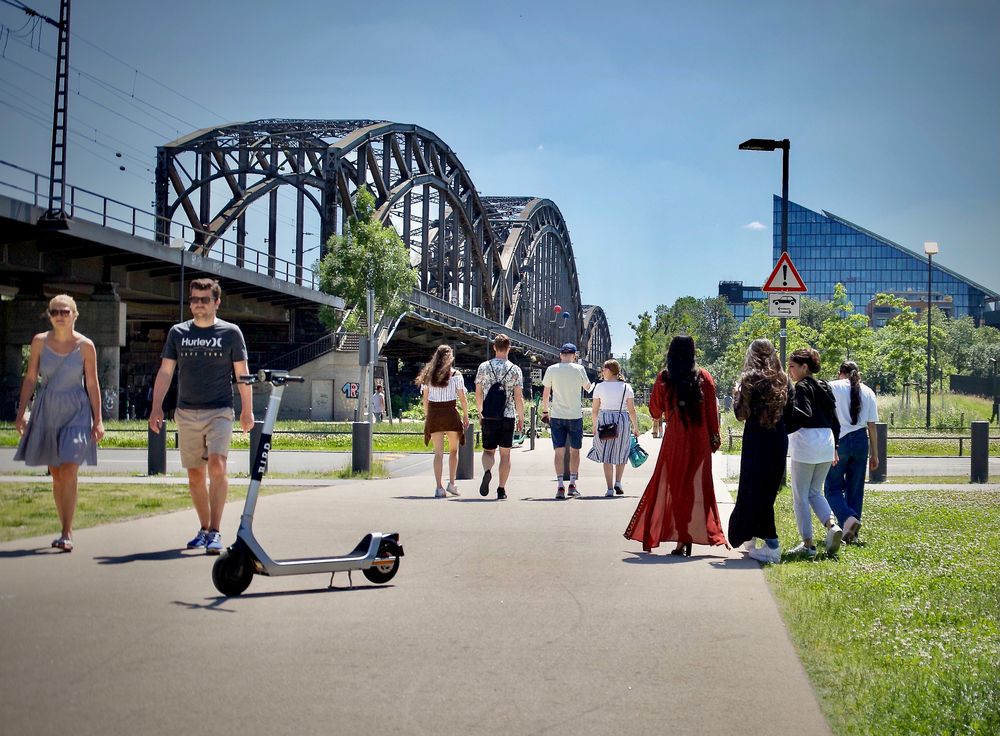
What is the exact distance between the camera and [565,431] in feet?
44.7

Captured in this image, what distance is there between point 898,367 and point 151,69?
167 feet

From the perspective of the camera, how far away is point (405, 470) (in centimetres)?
1919

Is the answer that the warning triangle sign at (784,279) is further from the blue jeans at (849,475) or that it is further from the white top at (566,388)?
the blue jeans at (849,475)

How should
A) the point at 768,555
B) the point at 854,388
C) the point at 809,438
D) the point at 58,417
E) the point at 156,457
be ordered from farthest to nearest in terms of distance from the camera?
the point at 156,457, the point at 854,388, the point at 809,438, the point at 768,555, the point at 58,417

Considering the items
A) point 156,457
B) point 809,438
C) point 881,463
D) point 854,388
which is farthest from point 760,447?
point 881,463

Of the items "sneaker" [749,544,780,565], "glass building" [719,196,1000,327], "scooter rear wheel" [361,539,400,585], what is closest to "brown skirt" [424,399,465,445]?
"sneaker" [749,544,780,565]

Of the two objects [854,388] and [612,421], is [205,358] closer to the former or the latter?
[854,388]

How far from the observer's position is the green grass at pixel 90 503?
26.1 feet

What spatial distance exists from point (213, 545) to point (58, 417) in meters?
1.39

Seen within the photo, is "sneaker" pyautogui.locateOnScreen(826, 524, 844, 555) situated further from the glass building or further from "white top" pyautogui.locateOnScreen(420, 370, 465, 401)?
the glass building

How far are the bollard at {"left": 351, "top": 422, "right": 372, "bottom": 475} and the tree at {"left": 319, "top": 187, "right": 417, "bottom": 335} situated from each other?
91.4ft

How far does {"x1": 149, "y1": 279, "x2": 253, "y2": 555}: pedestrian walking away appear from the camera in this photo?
25.1 ft

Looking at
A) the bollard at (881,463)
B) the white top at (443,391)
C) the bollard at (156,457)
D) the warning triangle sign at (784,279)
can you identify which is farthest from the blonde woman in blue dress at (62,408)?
the bollard at (881,463)

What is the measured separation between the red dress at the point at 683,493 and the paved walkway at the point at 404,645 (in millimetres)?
190
